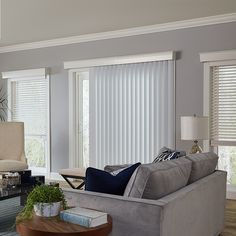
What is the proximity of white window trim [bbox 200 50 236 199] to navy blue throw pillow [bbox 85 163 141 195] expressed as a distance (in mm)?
3095

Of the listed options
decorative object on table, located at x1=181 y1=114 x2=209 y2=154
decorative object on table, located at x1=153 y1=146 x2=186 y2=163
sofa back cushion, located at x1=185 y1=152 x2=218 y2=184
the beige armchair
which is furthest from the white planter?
the beige armchair

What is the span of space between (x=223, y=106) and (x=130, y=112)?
1.50 meters

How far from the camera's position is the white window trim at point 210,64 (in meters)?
5.08

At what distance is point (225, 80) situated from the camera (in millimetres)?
5188

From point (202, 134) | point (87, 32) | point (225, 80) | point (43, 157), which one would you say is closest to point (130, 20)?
point (87, 32)

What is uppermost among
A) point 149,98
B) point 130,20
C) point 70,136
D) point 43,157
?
point 130,20

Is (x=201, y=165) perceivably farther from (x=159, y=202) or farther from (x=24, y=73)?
(x=24, y=73)

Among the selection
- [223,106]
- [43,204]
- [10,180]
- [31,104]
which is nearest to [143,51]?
[223,106]

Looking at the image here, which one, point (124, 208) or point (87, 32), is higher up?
point (87, 32)

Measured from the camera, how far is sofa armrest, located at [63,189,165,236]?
2.11 m

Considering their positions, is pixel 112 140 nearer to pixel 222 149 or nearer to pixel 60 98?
pixel 60 98

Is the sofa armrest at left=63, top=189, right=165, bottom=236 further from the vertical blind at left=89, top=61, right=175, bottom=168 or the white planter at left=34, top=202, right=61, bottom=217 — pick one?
the vertical blind at left=89, top=61, right=175, bottom=168

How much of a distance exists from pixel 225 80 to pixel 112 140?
2.10 meters

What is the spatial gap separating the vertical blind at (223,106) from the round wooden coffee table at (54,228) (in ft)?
11.6
